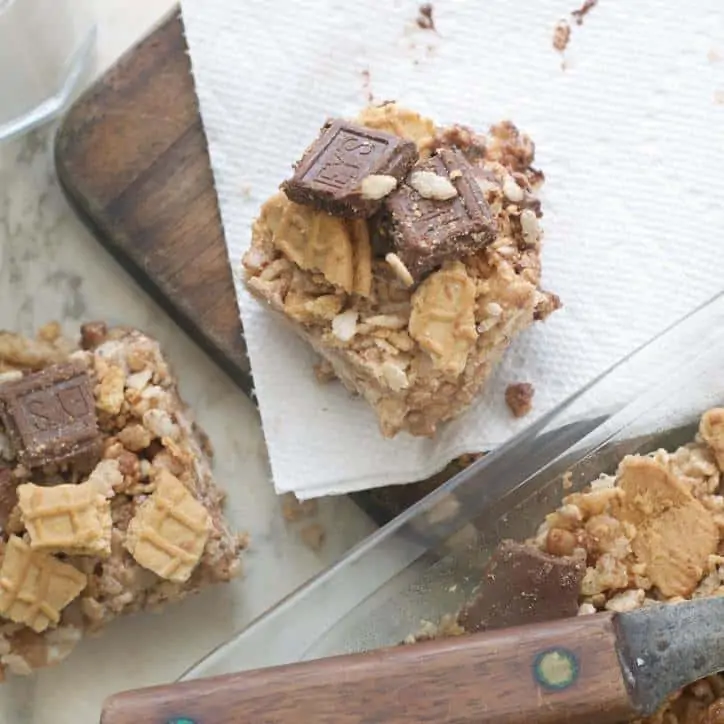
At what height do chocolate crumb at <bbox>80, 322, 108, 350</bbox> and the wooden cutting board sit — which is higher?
the wooden cutting board

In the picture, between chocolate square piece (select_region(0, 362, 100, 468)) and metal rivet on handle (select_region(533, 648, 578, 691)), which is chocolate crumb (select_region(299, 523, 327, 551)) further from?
metal rivet on handle (select_region(533, 648, 578, 691))

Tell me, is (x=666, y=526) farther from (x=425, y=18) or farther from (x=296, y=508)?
(x=425, y=18)

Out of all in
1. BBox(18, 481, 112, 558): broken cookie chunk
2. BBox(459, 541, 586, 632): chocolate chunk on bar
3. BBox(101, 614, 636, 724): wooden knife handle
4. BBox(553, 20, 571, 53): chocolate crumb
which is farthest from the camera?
BBox(553, 20, 571, 53): chocolate crumb

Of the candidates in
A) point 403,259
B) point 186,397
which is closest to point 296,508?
point 186,397

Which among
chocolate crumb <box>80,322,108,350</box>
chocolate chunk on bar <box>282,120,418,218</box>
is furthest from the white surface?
chocolate chunk on bar <box>282,120,418,218</box>

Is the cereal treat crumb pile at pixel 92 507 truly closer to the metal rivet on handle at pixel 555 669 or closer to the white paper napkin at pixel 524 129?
the white paper napkin at pixel 524 129

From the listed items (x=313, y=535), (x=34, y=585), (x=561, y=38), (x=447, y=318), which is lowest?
(x=313, y=535)

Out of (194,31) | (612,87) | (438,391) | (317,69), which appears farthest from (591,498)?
(194,31)
